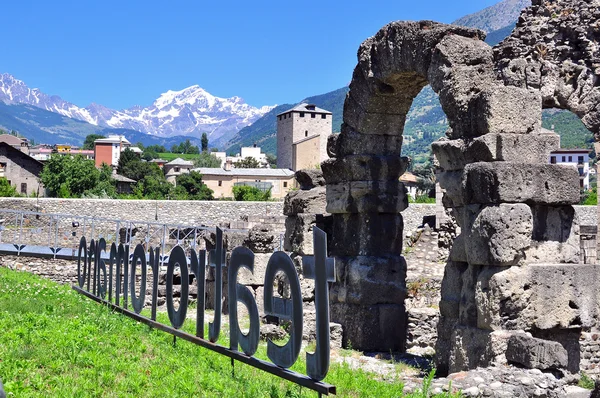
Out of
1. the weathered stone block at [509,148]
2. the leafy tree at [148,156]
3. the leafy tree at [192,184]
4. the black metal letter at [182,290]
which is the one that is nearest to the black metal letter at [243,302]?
the black metal letter at [182,290]

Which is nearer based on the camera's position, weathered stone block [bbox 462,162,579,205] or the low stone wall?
weathered stone block [bbox 462,162,579,205]

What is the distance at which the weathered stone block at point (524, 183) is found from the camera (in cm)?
816

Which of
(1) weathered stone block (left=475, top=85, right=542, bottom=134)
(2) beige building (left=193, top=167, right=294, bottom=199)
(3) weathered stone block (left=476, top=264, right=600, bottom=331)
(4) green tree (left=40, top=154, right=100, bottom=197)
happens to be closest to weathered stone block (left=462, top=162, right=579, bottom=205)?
(1) weathered stone block (left=475, top=85, right=542, bottom=134)

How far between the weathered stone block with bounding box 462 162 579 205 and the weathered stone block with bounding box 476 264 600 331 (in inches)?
27.8

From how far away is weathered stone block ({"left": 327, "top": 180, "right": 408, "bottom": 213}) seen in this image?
36.7 ft

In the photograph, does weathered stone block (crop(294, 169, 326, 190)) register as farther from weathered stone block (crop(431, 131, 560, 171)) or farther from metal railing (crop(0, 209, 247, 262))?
weathered stone block (crop(431, 131, 560, 171))

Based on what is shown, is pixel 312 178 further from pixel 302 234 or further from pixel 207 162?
pixel 207 162

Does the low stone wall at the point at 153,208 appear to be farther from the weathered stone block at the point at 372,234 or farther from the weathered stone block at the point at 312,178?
the weathered stone block at the point at 372,234

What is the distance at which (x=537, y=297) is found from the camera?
816 centimetres

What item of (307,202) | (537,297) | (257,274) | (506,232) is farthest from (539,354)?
(257,274)

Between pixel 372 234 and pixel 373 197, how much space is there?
0.52 meters

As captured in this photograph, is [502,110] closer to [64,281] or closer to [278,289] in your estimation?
[278,289]

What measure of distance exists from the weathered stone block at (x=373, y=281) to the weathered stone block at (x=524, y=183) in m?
2.85

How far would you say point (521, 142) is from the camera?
8.42 metres
